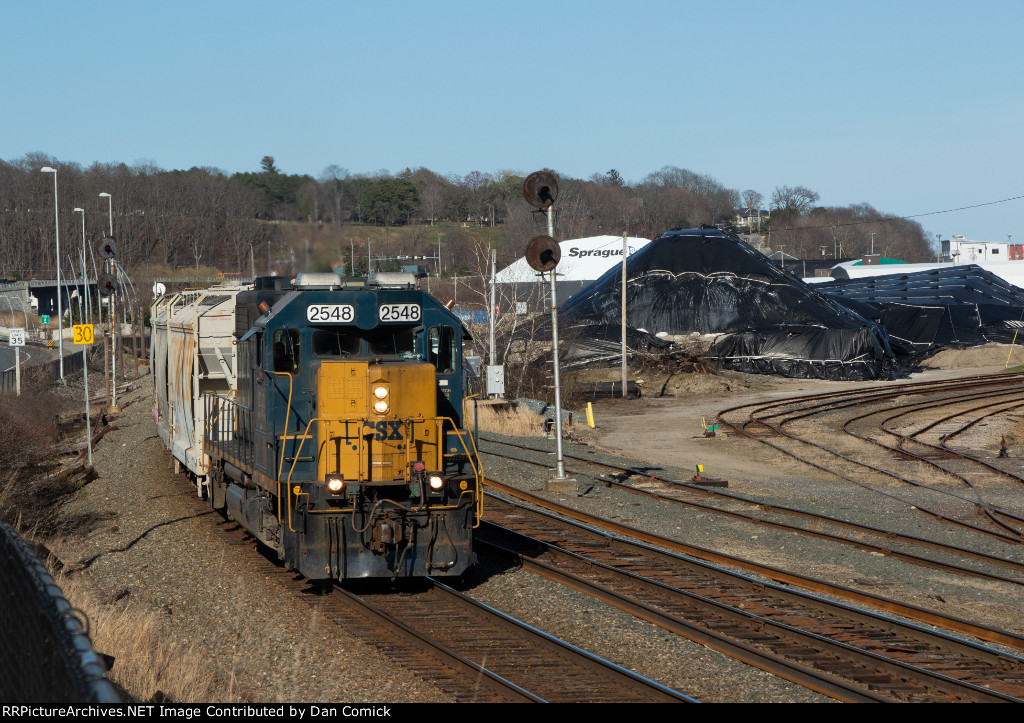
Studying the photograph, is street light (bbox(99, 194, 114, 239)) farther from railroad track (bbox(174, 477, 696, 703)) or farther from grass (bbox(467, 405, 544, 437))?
railroad track (bbox(174, 477, 696, 703))

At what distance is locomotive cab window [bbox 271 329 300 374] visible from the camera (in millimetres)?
11133

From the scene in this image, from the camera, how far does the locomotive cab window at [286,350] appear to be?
11.1m

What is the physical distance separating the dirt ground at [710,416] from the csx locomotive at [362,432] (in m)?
11.1

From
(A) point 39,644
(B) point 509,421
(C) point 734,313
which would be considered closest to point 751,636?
(A) point 39,644

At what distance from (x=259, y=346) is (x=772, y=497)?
1189cm

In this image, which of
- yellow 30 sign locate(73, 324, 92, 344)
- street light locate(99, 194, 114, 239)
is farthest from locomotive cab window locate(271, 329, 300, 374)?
street light locate(99, 194, 114, 239)

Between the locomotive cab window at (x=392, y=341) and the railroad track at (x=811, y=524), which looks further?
the railroad track at (x=811, y=524)

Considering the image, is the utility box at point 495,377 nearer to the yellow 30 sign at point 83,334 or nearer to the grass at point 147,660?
the yellow 30 sign at point 83,334

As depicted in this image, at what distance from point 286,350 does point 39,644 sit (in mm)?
5867

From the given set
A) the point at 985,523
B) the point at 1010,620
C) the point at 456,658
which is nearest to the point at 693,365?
the point at 985,523

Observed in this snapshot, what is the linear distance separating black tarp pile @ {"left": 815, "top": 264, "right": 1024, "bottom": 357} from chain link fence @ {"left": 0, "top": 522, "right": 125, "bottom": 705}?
182 ft

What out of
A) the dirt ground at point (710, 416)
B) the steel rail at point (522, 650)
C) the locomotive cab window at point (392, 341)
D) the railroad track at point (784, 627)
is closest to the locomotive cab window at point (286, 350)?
the locomotive cab window at point (392, 341)

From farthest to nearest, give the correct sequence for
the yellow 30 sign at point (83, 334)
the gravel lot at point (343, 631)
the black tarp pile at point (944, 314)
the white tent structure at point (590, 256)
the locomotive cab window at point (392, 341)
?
the white tent structure at point (590, 256) → the black tarp pile at point (944, 314) → the yellow 30 sign at point (83, 334) → the locomotive cab window at point (392, 341) → the gravel lot at point (343, 631)

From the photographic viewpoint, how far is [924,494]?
20031 mm
